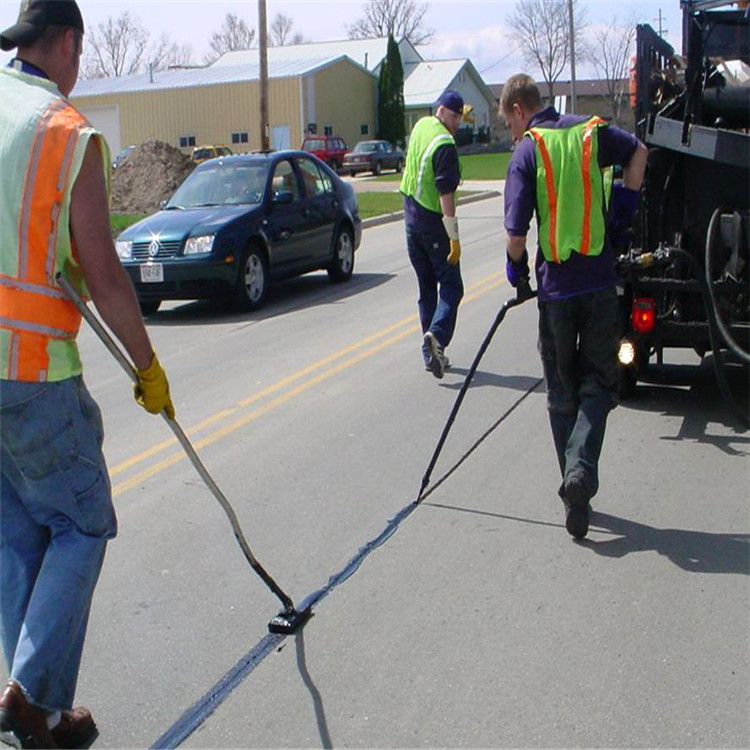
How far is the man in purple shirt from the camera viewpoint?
5.17 meters

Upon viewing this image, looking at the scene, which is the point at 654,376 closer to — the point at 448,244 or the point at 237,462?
the point at 448,244

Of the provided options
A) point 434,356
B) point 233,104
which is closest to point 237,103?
point 233,104

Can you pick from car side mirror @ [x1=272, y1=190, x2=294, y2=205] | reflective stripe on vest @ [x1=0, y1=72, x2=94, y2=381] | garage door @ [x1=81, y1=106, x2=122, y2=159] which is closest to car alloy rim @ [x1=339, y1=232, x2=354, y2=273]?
car side mirror @ [x1=272, y1=190, x2=294, y2=205]

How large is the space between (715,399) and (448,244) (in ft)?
7.73

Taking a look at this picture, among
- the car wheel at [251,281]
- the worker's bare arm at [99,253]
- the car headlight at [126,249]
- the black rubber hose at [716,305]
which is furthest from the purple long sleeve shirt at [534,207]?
the car headlight at [126,249]

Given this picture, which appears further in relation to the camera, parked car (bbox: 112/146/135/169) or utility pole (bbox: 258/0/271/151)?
utility pole (bbox: 258/0/271/151)

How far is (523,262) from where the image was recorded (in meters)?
5.47

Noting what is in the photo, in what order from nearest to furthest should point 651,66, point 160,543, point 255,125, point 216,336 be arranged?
point 160,543 → point 651,66 → point 216,336 → point 255,125

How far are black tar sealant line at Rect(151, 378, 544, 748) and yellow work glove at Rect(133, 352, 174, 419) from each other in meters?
1.02

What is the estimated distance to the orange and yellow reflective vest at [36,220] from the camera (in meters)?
3.05

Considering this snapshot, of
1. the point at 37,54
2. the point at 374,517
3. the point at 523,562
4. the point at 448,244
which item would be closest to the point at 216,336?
the point at 448,244

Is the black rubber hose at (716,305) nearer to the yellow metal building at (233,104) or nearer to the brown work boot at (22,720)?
the brown work boot at (22,720)

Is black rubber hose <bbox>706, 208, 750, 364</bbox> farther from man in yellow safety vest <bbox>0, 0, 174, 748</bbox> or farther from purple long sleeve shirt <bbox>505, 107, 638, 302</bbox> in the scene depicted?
man in yellow safety vest <bbox>0, 0, 174, 748</bbox>

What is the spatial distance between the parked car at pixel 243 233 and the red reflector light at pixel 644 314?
5.71 meters
